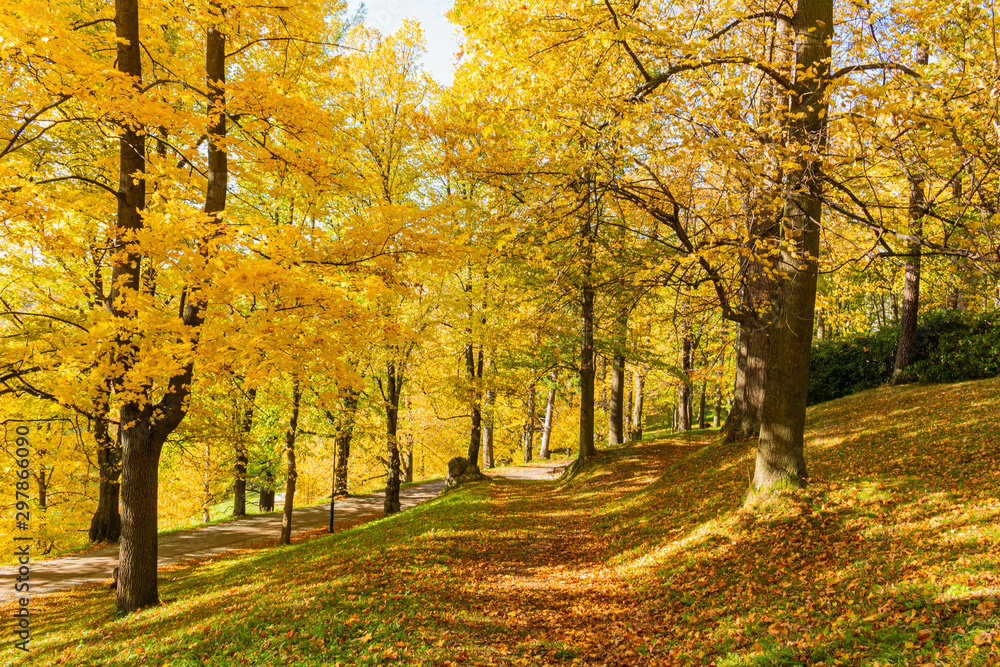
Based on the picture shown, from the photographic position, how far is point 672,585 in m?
6.19

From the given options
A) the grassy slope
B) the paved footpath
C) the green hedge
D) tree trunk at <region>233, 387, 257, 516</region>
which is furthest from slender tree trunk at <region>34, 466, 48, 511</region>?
the green hedge

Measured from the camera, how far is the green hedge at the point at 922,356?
1256cm

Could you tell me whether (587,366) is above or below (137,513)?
above

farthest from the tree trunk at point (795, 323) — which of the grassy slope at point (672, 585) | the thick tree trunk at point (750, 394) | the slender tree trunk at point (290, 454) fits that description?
the slender tree trunk at point (290, 454)

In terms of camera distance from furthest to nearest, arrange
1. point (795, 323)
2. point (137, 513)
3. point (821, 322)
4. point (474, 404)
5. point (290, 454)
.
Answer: point (821, 322)
point (474, 404)
point (290, 454)
point (137, 513)
point (795, 323)

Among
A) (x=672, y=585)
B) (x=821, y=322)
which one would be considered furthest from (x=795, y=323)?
(x=821, y=322)

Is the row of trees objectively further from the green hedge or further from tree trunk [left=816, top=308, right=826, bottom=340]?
the green hedge

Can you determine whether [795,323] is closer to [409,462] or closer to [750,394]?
[750,394]

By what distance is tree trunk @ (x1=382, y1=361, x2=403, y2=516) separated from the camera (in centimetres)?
1491

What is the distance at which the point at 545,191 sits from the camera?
658cm

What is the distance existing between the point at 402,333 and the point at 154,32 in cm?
641

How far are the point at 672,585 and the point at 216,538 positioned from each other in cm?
1451

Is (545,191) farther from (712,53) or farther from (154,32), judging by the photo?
(154,32)

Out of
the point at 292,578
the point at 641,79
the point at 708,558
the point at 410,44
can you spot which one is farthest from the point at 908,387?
the point at 410,44
